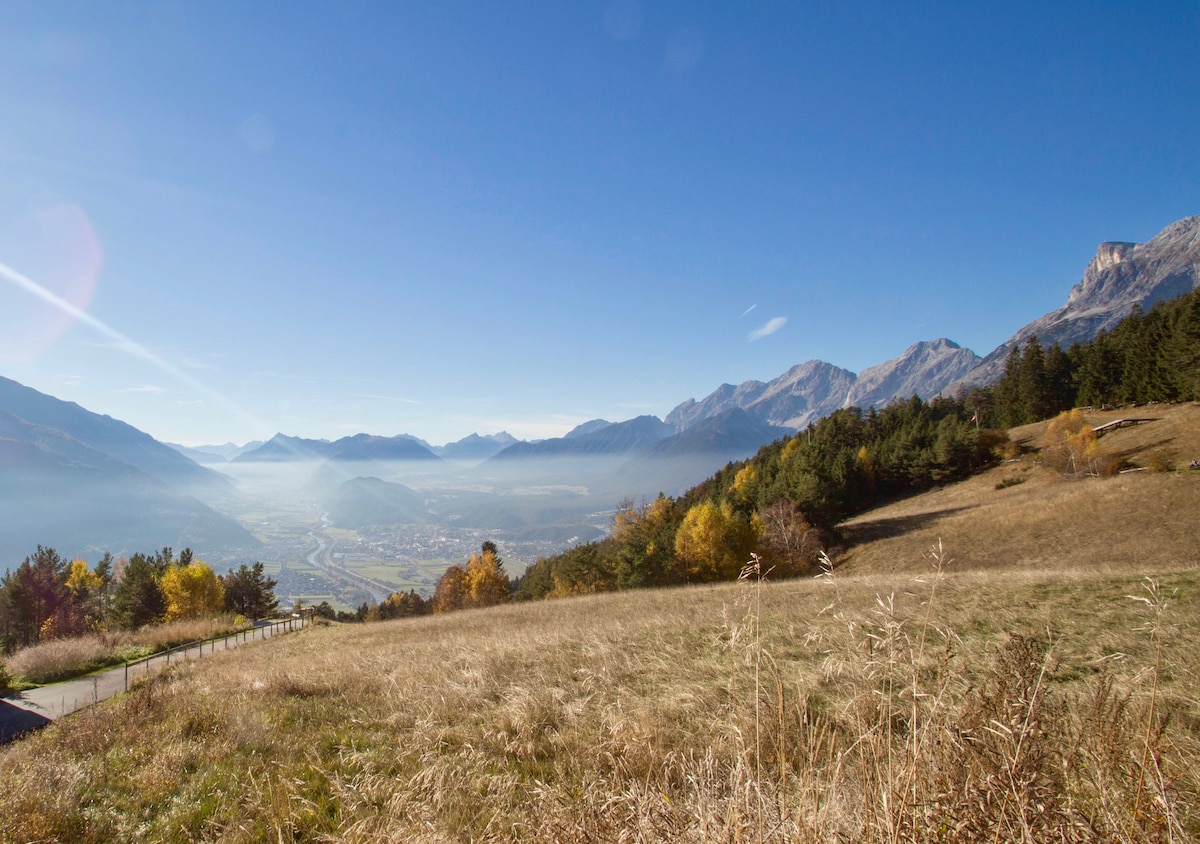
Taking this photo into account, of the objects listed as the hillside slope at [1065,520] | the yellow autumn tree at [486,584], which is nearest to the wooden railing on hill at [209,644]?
the yellow autumn tree at [486,584]

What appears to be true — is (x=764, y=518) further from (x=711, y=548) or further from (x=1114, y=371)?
(x=1114, y=371)

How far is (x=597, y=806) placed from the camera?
283 centimetres

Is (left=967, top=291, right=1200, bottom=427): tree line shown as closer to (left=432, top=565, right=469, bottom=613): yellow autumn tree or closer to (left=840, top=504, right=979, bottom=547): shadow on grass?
(left=840, top=504, right=979, bottom=547): shadow on grass

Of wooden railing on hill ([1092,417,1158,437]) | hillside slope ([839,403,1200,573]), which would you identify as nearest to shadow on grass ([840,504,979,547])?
hillside slope ([839,403,1200,573])

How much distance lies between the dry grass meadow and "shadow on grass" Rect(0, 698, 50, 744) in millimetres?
Result: 2282

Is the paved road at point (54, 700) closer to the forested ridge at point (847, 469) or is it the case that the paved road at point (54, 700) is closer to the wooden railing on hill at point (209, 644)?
the wooden railing on hill at point (209, 644)

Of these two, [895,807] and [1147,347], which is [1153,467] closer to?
[1147,347]

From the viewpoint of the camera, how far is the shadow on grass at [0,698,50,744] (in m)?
9.43

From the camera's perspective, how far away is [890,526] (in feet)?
151

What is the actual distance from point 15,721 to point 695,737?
1531cm

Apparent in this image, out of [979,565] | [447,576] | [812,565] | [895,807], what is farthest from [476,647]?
[447,576]

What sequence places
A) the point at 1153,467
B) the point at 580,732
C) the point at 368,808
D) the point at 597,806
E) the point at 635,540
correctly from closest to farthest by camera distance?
the point at 597,806, the point at 368,808, the point at 580,732, the point at 1153,467, the point at 635,540

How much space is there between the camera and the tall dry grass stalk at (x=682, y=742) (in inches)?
96.5

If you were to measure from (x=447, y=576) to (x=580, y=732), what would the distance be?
227 feet
